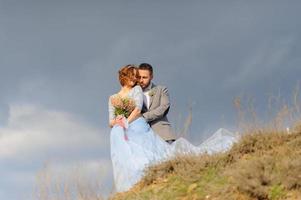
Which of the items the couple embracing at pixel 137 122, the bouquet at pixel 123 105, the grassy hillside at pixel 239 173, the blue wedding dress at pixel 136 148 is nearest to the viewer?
the grassy hillside at pixel 239 173

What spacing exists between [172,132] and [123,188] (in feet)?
4.20

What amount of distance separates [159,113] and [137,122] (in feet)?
1.26

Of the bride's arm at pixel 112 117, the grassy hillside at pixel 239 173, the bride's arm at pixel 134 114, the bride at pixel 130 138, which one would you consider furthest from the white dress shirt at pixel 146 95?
the grassy hillside at pixel 239 173

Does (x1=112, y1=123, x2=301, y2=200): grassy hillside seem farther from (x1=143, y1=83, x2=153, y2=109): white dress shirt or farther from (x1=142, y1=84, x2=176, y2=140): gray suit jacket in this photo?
(x1=143, y1=83, x2=153, y2=109): white dress shirt

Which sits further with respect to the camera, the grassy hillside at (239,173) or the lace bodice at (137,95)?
the lace bodice at (137,95)

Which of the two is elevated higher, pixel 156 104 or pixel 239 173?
pixel 156 104

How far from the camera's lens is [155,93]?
35.3 ft

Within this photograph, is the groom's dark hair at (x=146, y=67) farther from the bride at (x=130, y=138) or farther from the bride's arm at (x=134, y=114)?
the bride's arm at (x=134, y=114)

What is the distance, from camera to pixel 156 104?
1076 cm

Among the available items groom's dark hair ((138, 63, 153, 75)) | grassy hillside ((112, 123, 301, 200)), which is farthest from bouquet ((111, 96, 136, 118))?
grassy hillside ((112, 123, 301, 200))

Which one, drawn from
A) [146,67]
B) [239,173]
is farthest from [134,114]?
[239,173]

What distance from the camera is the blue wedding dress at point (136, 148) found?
10031mm

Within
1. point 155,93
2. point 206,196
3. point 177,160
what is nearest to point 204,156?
point 177,160

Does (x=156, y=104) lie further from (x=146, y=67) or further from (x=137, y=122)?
(x=146, y=67)
